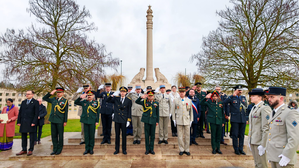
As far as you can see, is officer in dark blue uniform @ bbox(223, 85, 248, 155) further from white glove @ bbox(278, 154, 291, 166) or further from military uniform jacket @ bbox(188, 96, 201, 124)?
white glove @ bbox(278, 154, 291, 166)

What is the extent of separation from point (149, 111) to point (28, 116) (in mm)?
3900

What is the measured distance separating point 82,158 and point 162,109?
318 cm

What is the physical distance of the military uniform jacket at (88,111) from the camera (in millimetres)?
6102

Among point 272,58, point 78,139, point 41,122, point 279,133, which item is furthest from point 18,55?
point 272,58

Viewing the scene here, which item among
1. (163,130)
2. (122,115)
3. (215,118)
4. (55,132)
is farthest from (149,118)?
(55,132)

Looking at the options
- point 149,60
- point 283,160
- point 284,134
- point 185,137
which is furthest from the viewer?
point 149,60

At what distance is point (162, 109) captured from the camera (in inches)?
286

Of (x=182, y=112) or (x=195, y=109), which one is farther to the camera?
(x=195, y=109)

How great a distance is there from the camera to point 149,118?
6.12 meters

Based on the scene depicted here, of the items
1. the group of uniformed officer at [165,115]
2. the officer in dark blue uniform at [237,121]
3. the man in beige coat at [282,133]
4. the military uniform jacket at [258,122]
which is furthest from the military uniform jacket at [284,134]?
the officer in dark blue uniform at [237,121]

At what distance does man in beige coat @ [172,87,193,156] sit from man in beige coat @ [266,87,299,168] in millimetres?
3091

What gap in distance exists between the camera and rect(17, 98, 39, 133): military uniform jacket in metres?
6.07

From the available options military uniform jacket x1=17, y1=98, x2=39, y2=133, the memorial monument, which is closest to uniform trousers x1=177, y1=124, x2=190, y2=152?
military uniform jacket x1=17, y1=98, x2=39, y2=133

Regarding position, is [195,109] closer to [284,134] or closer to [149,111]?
[149,111]
